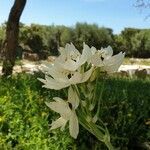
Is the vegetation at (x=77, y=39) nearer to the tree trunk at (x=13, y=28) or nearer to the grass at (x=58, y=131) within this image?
the tree trunk at (x=13, y=28)

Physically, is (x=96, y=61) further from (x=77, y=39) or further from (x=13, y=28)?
(x=77, y=39)

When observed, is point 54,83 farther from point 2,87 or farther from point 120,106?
point 2,87

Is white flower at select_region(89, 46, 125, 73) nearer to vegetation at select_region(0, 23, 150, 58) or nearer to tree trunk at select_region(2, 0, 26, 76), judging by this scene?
tree trunk at select_region(2, 0, 26, 76)

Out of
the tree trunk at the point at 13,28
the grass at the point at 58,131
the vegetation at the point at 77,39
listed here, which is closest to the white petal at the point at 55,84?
the grass at the point at 58,131

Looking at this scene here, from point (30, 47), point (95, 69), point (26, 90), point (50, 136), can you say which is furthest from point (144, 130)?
point (30, 47)

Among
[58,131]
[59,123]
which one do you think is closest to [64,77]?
[59,123]
